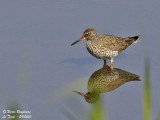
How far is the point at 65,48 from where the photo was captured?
1131 cm

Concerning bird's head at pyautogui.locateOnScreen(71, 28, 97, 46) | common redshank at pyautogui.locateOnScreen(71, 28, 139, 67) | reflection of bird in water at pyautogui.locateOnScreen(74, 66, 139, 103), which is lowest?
reflection of bird in water at pyautogui.locateOnScreen(74, 66, 139, 103)

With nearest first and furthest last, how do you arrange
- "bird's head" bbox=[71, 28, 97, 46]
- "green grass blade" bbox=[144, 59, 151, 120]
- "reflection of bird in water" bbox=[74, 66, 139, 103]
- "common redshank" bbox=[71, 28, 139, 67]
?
"green grass blade" bbox=[144, 59, 151, 120] < "reflection of bird in water" bbox=[74, 66, 139, 103] < "common redshank" bbox=[71, 28, 139, 67] < "bird's head" bbox=[71, 28, 97, 46]

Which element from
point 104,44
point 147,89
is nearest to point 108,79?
point 104,44

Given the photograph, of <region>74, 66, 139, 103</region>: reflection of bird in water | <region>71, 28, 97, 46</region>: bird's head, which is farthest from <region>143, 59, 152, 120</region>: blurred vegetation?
<region>71, 28, 97, 46</region>: bird's head

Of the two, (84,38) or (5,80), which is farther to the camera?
(84,38)

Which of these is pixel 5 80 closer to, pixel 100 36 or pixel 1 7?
pixel 100 36

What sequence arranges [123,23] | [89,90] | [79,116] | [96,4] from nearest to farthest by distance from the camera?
1. [79,116]
2. [89,90]
3. [123,23]
4. [96,4]

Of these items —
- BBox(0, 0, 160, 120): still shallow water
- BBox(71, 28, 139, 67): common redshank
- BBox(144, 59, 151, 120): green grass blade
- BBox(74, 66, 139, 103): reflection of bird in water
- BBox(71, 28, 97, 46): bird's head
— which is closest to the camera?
BBox(144, 59, 151, 120): green grass blade

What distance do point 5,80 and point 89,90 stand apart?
132cm

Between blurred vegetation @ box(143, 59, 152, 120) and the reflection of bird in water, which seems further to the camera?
the reflection of bird in water

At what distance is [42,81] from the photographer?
9.96 m

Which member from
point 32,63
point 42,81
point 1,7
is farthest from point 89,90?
point 1,7

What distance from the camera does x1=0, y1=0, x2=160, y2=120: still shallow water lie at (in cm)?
911

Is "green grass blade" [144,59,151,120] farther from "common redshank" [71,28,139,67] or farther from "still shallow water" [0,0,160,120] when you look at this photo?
"common redshank" [71,28,139,67]
